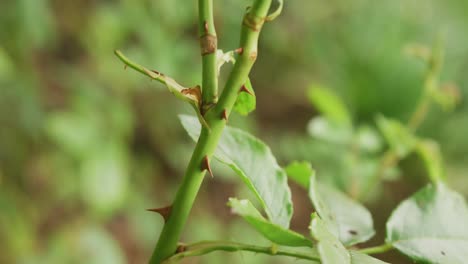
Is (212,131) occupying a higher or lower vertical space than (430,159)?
lower

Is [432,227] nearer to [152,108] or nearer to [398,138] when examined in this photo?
[398,138]

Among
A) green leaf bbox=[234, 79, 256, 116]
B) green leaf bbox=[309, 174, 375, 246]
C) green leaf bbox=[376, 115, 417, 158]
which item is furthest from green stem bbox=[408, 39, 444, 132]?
green leaf bbox=[234, 79, 256, 116]

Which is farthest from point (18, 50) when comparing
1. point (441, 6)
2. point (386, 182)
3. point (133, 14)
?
point (441, 6)

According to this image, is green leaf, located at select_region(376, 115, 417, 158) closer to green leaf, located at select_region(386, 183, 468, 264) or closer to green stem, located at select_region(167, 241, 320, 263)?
green leaf, located at select_region(386, 183, 468, 264)

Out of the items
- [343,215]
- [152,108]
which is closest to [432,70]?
[343,215]

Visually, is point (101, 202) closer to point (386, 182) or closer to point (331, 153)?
point (331, 153)

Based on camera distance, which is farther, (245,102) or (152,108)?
(152,108)

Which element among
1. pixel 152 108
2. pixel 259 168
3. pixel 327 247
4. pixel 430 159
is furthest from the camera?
pixel 152 108
